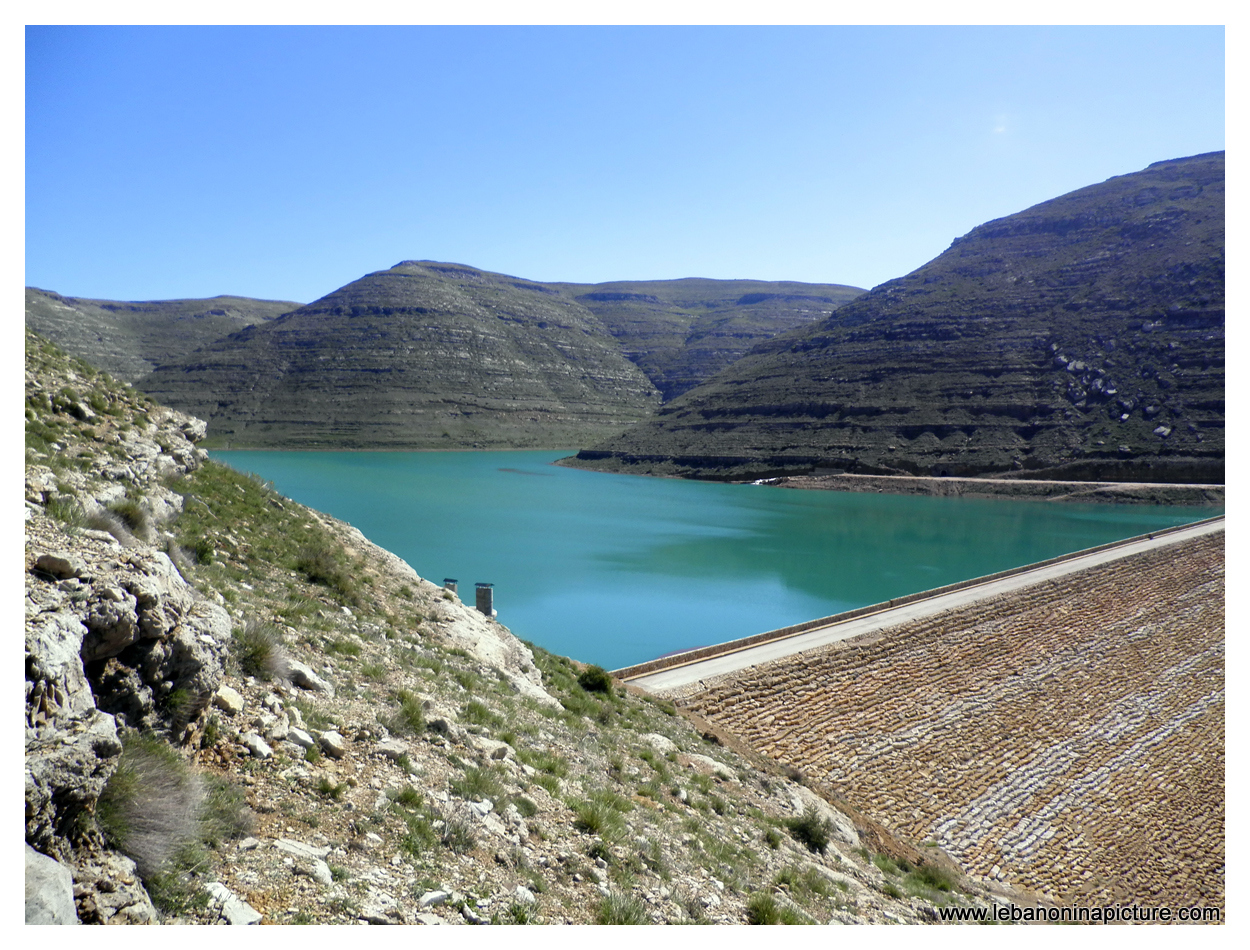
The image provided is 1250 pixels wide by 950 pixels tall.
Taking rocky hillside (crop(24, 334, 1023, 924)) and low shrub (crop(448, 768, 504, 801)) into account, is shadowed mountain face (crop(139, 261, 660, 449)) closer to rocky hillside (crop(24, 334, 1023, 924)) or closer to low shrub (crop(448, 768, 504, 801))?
rocky hillside (crop(24, 334, 1023, 924))

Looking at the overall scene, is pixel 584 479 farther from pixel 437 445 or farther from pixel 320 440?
pixel 320 440

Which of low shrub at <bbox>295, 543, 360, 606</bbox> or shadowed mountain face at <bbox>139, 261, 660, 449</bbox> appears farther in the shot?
shadowed mountain face at <bbox>139, 261, 660, 449</bbox>

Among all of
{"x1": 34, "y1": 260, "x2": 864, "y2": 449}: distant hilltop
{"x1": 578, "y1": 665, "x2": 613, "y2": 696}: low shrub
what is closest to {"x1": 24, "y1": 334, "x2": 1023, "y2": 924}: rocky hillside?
{"x1": 578, "y1": 665, "x2": 613, "y2": 696}: low shrub

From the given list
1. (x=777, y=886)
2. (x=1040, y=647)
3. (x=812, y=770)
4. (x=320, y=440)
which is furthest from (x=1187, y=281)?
(x=320, y=440)

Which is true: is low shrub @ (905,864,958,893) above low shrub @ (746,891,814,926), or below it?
below

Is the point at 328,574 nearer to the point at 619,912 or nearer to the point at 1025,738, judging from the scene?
the point at 619,912

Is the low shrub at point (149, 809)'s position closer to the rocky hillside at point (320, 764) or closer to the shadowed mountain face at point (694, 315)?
the rocky hillside at point (320, 764)
